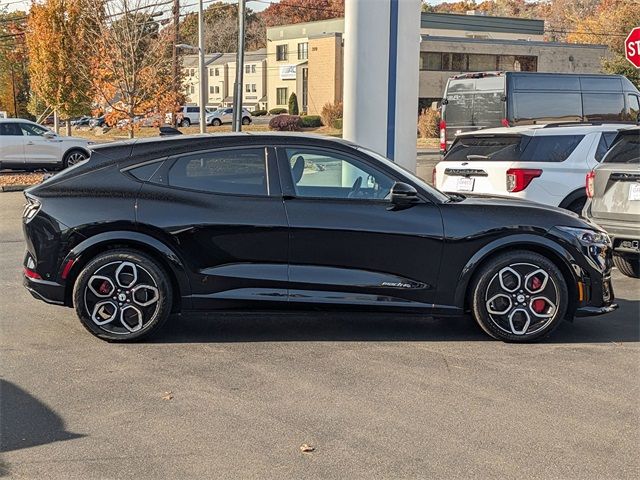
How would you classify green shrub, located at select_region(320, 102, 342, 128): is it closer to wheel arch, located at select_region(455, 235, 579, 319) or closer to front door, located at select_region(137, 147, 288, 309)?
wheel arch, located at select_region(455, 235, 579, 319)

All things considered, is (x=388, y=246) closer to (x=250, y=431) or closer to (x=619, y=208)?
(x=250, y=431)

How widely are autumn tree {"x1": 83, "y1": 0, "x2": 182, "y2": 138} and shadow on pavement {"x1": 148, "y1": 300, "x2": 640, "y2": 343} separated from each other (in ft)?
53.7

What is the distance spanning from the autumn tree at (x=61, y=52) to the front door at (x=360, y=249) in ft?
65.7

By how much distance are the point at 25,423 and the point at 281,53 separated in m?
73.9

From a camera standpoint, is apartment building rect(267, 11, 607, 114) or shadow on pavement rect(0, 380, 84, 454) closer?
shadow on pavement rect(0, 380, 84, 454)

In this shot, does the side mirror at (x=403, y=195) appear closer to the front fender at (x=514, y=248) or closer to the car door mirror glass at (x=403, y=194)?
the car door mirror glass at (x=403, y=194)

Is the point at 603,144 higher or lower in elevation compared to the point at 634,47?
lower

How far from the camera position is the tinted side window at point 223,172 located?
6.37 metres

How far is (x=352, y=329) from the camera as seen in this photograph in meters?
6.81

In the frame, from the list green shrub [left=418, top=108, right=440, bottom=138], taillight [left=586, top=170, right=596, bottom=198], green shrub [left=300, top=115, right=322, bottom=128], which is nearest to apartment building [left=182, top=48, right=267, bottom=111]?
green shrub [left=300, top=115, right=322, bottom=128]

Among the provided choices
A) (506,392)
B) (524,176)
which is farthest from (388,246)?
(524,176)

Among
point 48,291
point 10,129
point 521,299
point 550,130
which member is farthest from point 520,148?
point 10,129

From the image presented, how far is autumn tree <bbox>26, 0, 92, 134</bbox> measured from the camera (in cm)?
2448

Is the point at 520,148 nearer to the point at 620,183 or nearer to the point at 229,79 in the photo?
the point at 620,183
